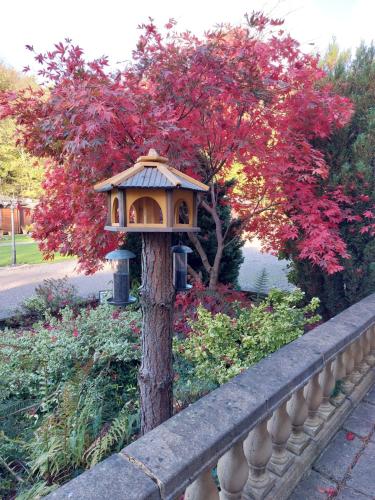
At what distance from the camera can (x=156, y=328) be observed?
205 cm

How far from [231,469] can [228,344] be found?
78.4 inches

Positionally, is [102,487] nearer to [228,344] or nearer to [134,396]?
[134,396]

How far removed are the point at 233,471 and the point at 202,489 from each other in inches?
7.8

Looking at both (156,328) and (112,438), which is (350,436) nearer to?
(156,328)

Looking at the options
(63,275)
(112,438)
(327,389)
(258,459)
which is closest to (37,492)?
(112,438)

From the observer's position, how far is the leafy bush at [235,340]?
3.03 meters

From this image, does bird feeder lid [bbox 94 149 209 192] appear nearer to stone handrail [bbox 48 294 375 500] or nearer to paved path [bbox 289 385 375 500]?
stone handrail [bbox 48 294 375 500]

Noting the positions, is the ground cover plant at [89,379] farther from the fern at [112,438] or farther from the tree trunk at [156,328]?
the tree trunk at [156,328]

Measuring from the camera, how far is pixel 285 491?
62.8 inches

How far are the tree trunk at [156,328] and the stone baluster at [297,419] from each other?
2.64 feet

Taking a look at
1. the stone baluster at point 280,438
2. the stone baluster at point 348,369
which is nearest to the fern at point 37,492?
the stone baluster at point 280,438

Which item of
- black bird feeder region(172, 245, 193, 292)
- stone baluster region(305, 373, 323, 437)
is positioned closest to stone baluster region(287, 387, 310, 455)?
stone baluster region(305, 373, 323, 437)

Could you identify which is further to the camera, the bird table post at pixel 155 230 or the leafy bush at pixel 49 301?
the leafy bush at pixel 49 301

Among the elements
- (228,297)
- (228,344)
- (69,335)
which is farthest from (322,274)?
(69,335)
